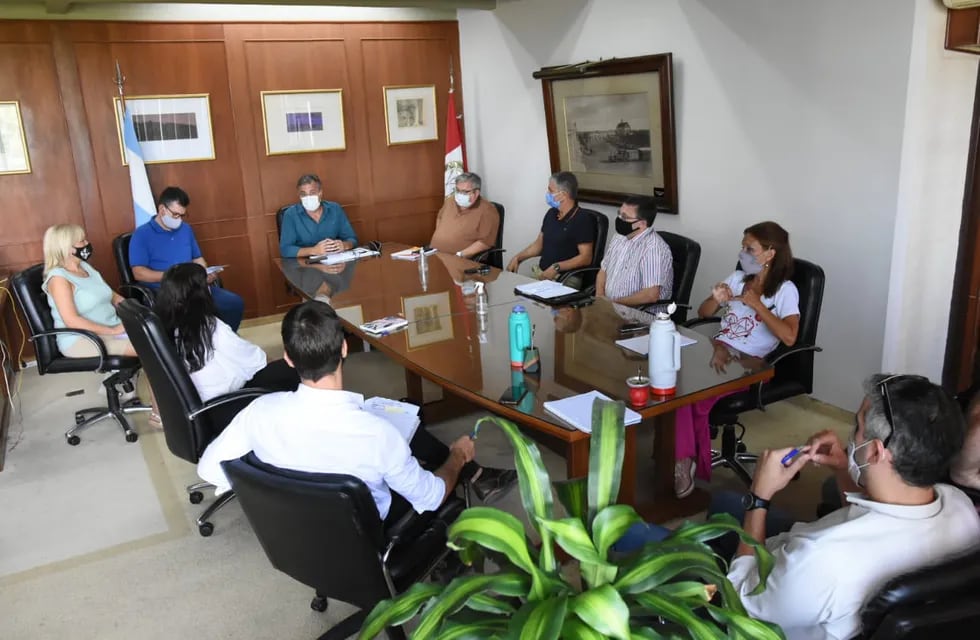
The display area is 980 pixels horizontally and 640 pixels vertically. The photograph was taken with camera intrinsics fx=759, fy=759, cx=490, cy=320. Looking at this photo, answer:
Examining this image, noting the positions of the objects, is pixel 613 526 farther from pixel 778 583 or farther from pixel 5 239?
pixel 5 239

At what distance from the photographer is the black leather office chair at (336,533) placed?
1.82 m

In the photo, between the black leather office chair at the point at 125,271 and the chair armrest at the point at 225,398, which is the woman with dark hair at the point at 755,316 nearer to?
the chair armrest at the point at 225,398

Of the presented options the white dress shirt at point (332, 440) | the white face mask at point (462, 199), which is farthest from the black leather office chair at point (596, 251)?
the white dress shirt at point (332, 440)

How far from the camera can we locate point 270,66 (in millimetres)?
5836

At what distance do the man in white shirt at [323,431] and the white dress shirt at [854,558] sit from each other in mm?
974

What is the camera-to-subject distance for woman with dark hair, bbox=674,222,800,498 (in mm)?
3072

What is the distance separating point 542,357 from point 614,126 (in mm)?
2662

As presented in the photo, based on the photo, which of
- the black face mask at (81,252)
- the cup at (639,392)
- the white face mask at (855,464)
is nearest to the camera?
the white face mask at (855,464)

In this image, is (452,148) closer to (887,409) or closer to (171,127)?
(171,127)

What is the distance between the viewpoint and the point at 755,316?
3238 mm

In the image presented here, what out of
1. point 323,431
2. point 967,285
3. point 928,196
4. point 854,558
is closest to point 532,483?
point 854,558

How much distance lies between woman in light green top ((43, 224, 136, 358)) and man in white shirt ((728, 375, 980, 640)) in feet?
11.6

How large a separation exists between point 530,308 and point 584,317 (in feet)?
1.04

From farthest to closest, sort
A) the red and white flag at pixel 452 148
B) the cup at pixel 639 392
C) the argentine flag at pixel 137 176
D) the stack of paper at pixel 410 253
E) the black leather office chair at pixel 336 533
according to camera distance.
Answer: the red and white flag at pixel 452 148 → the argentine flag at pixel 137 176 → the stack of paper at pixel 410 253 → the cup at pixel 639 392 → the black leather office chair at pixel 336 533
